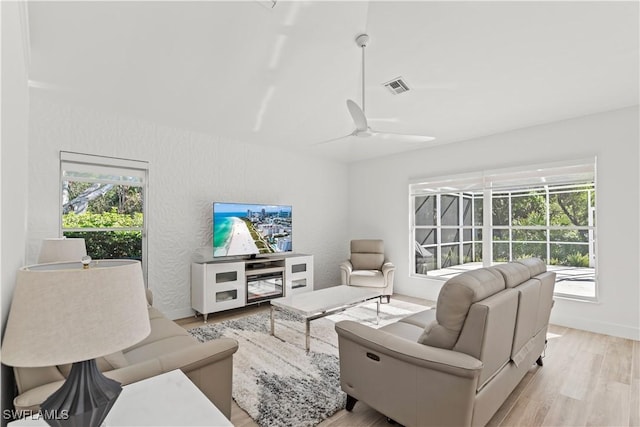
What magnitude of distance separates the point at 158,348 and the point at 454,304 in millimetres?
1818

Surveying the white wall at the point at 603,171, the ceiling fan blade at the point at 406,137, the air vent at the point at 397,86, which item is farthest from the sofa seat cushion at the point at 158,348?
the white wall at the point at 603,171

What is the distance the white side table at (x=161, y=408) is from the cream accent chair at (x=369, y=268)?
3593 millimetres

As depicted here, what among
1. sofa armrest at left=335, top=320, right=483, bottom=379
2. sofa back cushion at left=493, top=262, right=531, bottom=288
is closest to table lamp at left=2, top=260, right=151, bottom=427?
sofa armrest at left=335, top=320, right=483, bottom=379

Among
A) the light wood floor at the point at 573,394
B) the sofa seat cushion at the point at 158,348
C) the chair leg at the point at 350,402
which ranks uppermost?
the sofa seat cushion at the point at 158,348

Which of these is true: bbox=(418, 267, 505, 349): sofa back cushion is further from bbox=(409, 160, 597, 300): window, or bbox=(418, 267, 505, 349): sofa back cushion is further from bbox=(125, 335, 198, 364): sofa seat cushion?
bbox=(409, 160, 597, 300): window

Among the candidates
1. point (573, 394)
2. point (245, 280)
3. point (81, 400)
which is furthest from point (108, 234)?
point (573, 394)

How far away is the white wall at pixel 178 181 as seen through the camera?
3.13m

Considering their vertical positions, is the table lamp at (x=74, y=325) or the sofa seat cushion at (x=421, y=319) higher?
the table lamp at (x=74, y=325)

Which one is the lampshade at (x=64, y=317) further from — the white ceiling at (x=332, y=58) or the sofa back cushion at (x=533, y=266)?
the sofa back cushion at (x=533, y=266)

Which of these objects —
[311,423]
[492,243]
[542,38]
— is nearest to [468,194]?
[492,243]

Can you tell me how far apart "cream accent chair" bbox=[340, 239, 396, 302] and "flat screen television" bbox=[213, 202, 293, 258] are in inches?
41.5

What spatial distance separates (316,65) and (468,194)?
323 cm

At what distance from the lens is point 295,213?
17.5 ft

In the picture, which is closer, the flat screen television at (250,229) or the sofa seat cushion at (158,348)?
the sofa seat cushion at (158,348)
